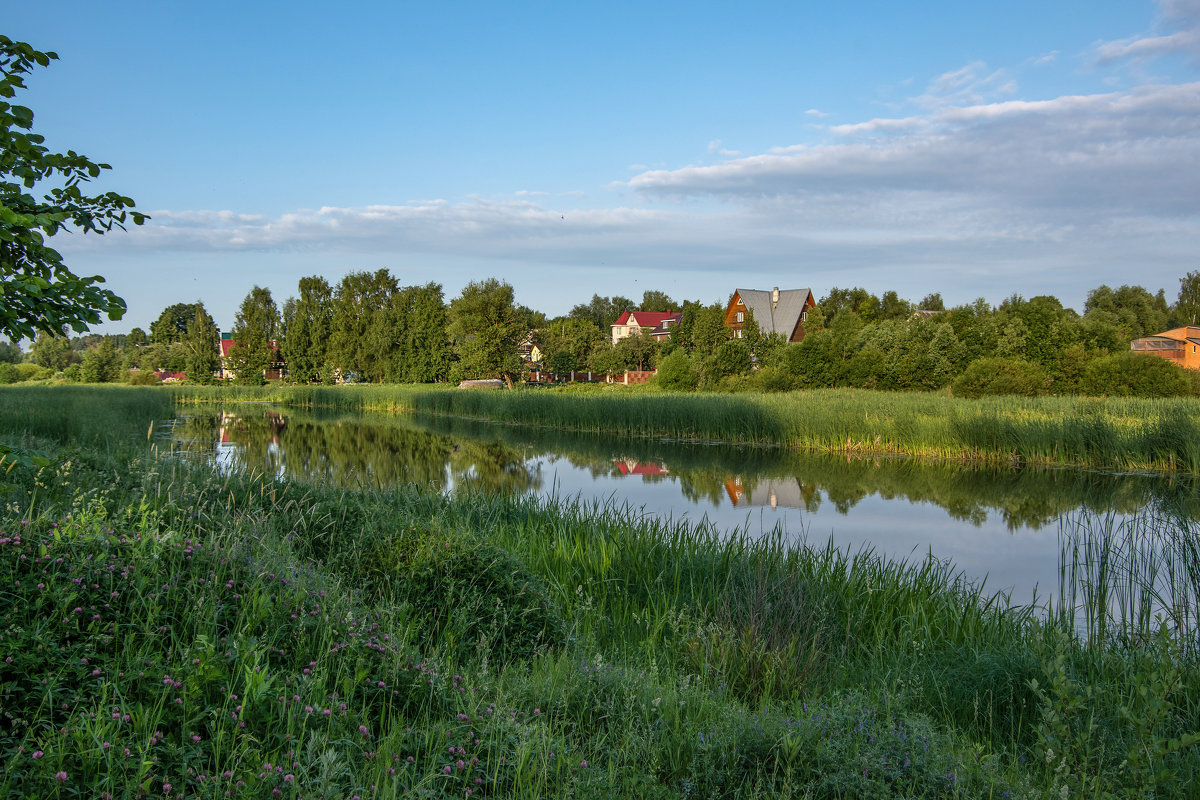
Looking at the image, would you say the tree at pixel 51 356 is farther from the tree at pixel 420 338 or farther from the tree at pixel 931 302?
the tree at pixel 931 302

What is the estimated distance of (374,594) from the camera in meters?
4.44

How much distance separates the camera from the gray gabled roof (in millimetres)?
58322

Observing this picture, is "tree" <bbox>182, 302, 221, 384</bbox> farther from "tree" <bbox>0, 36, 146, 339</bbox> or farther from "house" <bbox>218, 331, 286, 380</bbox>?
"tree" <bbox>0, 36, 146, 339</bbox>

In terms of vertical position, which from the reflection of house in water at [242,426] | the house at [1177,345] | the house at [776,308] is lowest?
the reflection of house in water at [242,426]

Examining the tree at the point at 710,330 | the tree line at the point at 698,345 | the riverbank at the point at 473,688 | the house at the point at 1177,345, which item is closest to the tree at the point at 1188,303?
the tree line at the point at 698,345

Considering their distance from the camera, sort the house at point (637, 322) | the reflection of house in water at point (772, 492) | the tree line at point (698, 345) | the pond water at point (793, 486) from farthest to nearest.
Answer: the house at point (637, 322)
the tree line at point (698, 345)
the reflection of house in water at point (772, 492)
the pond water at point (793, 486)

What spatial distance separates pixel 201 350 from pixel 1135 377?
196 feet

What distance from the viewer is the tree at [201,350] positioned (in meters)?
58.1

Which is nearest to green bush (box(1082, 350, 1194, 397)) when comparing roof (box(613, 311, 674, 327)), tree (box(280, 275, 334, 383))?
tree (box(280, 275, 334, 383))

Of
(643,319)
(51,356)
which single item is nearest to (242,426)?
(51,356)

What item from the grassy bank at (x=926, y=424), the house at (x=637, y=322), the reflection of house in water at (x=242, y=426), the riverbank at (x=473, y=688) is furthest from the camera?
the house at (x=637, y=322)

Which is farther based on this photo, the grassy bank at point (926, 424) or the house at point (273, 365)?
the house at point (273, 365)

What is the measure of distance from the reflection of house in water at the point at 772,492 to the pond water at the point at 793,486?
0.11 feet

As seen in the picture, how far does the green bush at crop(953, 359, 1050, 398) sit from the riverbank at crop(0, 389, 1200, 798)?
21679 mm
